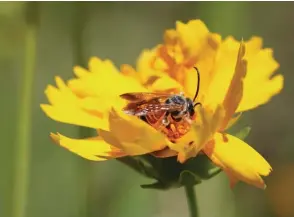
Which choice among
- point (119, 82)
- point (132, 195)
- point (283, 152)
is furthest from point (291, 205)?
point (119, 82)

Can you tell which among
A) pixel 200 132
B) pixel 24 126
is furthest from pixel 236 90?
pixel 24 126

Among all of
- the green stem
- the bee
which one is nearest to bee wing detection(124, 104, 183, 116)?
the bee

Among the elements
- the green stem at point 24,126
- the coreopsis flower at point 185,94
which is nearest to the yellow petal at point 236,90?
the coreopsis flower at point 185,94

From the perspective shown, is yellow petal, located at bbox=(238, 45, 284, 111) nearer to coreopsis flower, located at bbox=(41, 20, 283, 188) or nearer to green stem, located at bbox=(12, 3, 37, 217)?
coreopsis flower, located at bbox=(41, 20, 283, 188)

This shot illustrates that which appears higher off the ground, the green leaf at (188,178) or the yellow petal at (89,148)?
the yellow petal at (89,148)

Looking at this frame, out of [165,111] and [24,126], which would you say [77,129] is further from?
[165,111]

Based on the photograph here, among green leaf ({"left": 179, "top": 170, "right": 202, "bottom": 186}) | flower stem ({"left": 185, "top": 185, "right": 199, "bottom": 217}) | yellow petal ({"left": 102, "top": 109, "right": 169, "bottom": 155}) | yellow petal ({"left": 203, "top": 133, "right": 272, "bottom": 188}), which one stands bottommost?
flower stem ({"left": 185, "top": 185, "right": 199, "bottom": 217})

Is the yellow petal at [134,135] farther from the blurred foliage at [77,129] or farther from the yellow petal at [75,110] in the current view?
the blurred foliage at [77,129]

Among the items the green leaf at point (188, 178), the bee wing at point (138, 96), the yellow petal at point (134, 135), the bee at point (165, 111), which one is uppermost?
the bee wing at point (138, 96)
